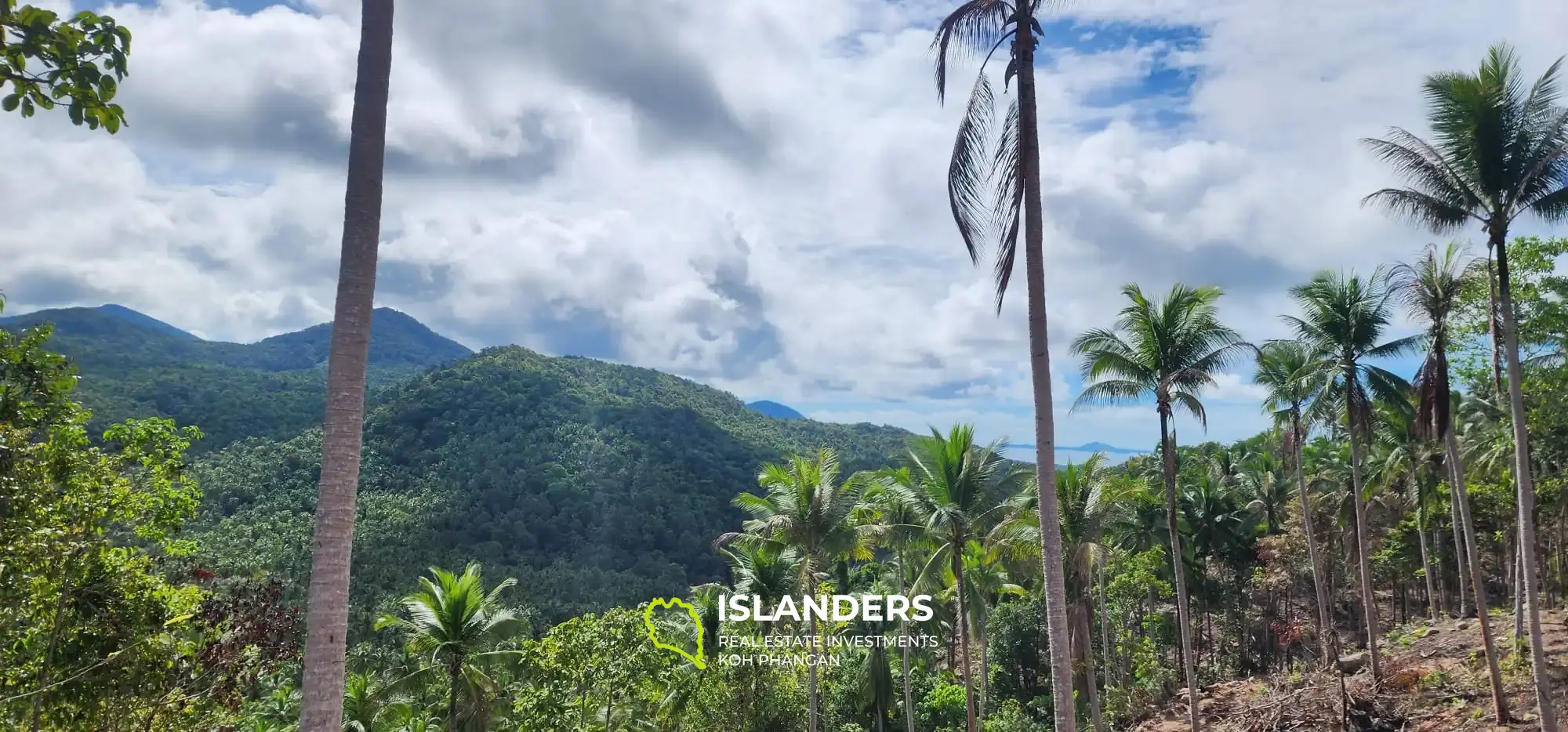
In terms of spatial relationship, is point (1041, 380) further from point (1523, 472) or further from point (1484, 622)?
point (1484, 622)

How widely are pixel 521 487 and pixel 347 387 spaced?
61058 mm

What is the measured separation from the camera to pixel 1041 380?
799 cm

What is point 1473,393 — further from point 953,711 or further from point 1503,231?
point 953,711

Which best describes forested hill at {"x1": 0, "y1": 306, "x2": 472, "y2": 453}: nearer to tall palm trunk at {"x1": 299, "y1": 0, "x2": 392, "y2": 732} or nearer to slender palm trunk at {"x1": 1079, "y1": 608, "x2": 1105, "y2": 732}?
slender palm trunk at {"x1": 1079, "y1": 608, "x2": 1105, "y2": 732}

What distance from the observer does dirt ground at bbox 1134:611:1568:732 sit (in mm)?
14758

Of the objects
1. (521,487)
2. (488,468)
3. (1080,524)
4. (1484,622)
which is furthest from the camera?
(488,468)

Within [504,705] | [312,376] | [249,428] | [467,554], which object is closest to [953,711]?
[504,705]

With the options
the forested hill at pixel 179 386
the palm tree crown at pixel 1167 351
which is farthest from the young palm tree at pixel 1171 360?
the forested hill at pixel 179 386

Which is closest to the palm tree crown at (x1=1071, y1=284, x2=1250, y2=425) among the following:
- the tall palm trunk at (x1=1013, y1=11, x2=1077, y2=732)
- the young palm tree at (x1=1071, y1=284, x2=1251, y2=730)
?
the young palm tree at (x1=1071, y1=284, x2=1251, y2=730)

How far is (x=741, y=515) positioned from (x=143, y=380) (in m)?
54.6

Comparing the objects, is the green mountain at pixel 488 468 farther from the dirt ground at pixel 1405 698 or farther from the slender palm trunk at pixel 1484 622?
the slender palm trunk at pixel 1484 622

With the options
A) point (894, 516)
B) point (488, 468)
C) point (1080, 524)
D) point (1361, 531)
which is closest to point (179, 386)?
point (488, 468)

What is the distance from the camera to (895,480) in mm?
19031

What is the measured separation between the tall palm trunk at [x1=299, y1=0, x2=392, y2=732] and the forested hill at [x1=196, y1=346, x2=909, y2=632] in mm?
40706
